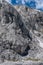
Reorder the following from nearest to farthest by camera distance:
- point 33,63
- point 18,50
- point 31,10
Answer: point 33,63
point 18,50
point 31,10

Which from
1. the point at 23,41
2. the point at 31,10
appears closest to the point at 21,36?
the point at 23,41

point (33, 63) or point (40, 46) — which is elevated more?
point (33, 63)

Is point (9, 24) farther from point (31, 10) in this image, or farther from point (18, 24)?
point (31, 10)

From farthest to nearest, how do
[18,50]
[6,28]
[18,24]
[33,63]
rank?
[18,24] → [6,28] → [18,50] → [33,63]

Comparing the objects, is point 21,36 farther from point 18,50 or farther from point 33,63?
point 33,63

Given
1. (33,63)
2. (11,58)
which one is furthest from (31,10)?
(33,63)

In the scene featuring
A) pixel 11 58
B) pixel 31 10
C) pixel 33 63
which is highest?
pixel 33 63

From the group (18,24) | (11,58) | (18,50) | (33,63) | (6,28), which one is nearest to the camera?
(33,63)

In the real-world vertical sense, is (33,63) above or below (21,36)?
above

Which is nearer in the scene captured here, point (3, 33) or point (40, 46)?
point (3, 33)
